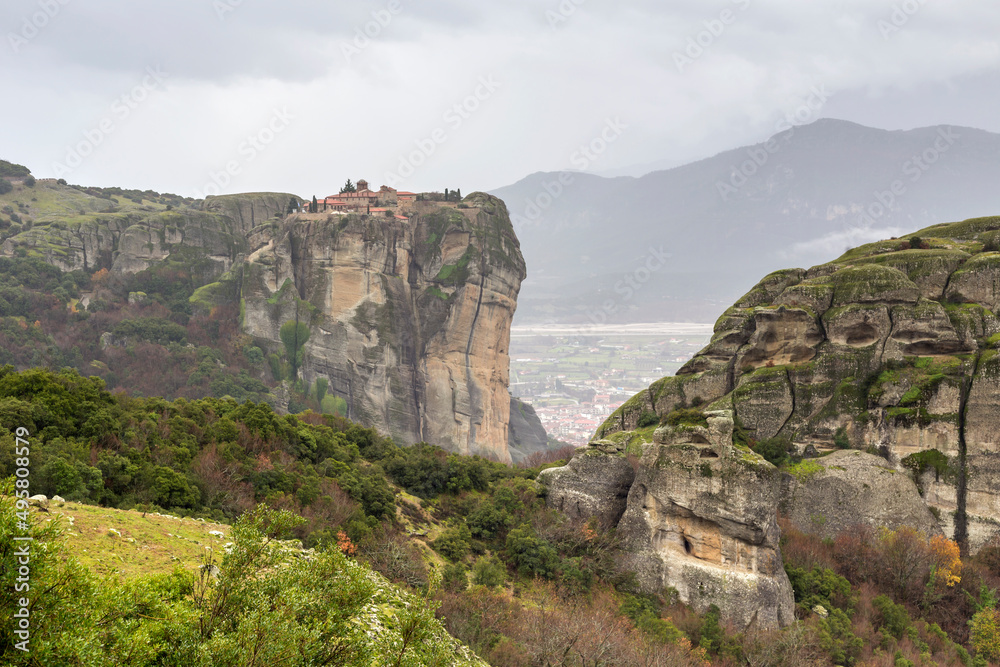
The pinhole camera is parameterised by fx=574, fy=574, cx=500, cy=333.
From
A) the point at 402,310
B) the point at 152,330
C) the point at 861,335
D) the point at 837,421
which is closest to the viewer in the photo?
the point at 837,421

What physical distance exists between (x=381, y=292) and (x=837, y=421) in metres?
48.2

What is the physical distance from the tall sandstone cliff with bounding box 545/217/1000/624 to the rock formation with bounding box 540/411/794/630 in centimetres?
7

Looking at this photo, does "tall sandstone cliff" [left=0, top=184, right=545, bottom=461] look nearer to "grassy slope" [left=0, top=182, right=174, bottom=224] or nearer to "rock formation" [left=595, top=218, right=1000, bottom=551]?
"grassy slope" [left=0, top=182, right=174, bottom=224]

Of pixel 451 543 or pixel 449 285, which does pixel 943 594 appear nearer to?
pixel 451 543

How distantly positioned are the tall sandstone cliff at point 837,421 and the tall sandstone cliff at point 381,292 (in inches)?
1450

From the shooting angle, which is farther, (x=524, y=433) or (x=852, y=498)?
(x=524, y=433)

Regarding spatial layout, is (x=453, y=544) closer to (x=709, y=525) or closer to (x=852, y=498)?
(x=709, y=525)

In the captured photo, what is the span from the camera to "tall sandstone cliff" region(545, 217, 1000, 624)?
78.3ft

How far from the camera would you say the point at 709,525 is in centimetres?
2331

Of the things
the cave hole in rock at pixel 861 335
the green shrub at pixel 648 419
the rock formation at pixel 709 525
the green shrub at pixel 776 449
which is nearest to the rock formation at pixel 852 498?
the green shrub at pixel 776 449

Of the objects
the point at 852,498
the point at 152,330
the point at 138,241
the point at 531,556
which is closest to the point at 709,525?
the point at 531,556

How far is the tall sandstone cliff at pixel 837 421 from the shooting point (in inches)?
939

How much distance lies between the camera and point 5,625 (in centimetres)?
581

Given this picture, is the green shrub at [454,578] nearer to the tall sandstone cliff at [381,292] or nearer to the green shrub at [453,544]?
the green shrub at [453,544]
